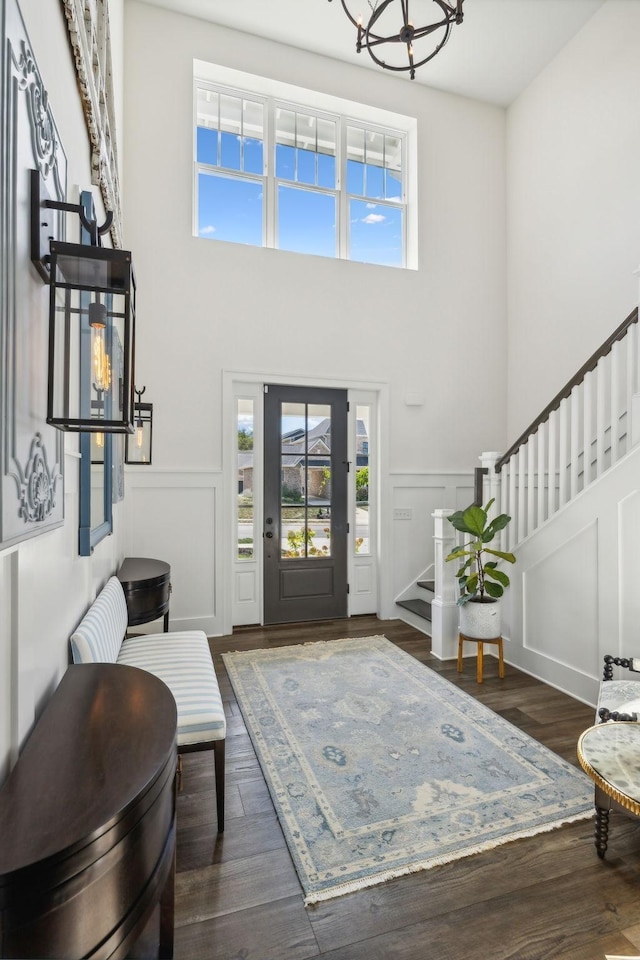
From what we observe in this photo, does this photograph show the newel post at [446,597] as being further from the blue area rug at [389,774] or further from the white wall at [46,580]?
the white wall at [46,580]

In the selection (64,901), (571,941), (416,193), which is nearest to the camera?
(64,901)

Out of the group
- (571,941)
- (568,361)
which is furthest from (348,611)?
(571,941)

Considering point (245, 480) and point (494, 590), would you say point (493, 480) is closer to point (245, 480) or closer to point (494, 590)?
point (494, 590)

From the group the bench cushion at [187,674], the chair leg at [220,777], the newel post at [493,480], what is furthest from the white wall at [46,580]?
the newel post at [493,480]

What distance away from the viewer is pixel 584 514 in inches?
126

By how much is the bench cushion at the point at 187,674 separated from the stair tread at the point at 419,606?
246 cm

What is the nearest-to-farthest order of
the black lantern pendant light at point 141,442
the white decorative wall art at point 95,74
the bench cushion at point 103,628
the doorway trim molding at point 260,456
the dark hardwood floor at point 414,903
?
the dark hardwood floor at point 414,903 < the white decorative wall art at point 95,74 < the bench cushion at point 103,628 < the black lantern pendant light at point 141,442 < the doorway trim molding at point 260,456

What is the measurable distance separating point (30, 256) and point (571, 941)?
2.38 metres

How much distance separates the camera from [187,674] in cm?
225

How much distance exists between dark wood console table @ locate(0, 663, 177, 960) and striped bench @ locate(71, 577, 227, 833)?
61cm

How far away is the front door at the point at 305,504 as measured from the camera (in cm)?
473

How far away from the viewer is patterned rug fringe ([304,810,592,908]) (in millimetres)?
1688

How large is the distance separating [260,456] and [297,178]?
2775mm

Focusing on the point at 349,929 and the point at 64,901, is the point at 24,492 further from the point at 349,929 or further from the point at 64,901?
the point at 349,929
